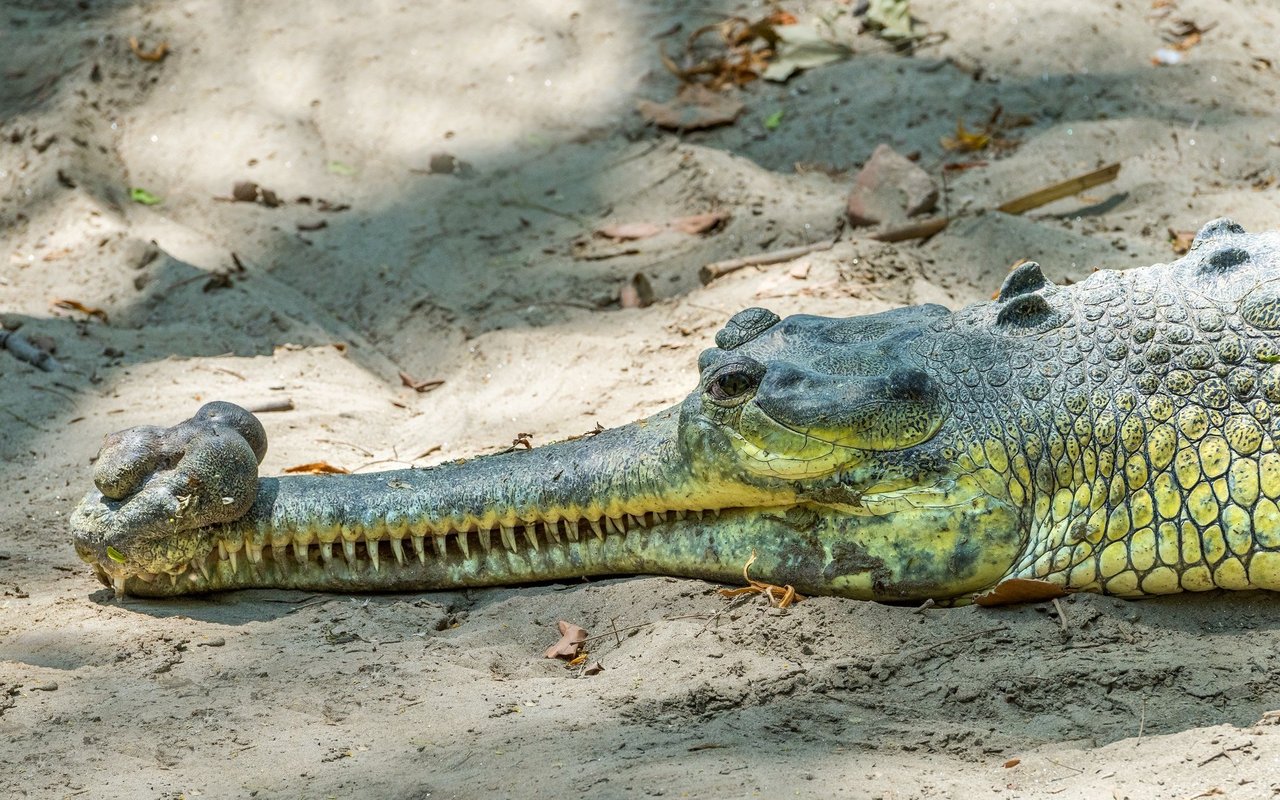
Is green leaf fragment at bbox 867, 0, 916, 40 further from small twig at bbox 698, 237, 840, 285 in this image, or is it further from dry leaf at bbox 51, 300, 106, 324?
dry leaf at bbox 51, 300, 106, 324

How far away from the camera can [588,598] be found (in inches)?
145

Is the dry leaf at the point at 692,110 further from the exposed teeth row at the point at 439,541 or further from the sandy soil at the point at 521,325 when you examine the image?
the exposed teeth row at the point at 439,541

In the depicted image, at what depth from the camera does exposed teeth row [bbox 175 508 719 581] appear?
3.63 m

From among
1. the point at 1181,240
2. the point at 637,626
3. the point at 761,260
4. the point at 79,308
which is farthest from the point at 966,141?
the point at 79,308

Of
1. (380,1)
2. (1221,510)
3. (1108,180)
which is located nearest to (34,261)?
(380,1)

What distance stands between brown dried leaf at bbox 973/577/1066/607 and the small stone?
2.73 m

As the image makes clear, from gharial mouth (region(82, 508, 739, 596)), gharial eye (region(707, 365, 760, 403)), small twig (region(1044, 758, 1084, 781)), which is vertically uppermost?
gharial eye (region(707, 365, 760, 403))

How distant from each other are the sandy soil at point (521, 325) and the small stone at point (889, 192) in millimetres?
147

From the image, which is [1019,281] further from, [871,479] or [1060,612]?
[1060,612]

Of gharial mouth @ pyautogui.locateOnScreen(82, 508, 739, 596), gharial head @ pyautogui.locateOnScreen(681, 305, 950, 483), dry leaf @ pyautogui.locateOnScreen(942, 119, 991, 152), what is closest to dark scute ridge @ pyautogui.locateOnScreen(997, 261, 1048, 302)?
gharial head @ pyautogui.locateOnScreen(681, 305, 950, 483)

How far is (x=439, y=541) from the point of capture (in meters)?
3.63

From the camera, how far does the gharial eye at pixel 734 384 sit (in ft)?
11.2

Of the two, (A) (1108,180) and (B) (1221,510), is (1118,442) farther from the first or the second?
(A) (1108,180)

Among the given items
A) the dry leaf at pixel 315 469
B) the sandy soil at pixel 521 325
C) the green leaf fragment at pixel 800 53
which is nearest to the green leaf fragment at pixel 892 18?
the sandy soil at pixel 521 325
